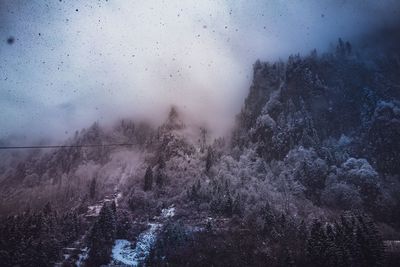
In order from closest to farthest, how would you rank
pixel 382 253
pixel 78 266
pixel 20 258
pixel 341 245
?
pixel 382 253 → pixel 341 245 → pixel 20 258 → pixel 78 266

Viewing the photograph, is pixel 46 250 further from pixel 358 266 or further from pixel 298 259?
pixel 358 266

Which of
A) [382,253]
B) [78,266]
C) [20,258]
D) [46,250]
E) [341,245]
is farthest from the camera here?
[78,266]

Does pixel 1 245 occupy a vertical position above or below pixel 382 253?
below

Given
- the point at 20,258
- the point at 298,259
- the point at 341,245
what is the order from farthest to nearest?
the point at 298,259 < the point at 20,258 < the point at 341,245

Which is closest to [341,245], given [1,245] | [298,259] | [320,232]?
[320,232]

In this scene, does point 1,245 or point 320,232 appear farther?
point 1,245

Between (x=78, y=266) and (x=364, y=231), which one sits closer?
(x=364, y=231)

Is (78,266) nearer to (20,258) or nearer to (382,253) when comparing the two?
(20,258)

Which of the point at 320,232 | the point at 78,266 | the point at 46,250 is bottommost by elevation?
the point at 78,266

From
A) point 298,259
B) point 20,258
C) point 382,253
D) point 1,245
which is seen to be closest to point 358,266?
point 382,253
